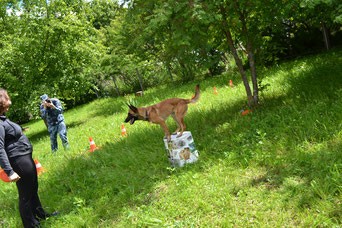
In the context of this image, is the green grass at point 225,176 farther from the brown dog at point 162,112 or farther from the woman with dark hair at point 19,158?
the brown dog at point 162,112

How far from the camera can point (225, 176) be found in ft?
16.0

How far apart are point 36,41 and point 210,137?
11180 millimetres

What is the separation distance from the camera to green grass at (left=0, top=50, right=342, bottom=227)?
3932 mm

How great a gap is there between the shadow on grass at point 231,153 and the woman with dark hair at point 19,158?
75 centimetres

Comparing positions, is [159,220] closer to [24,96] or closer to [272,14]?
[272,14]

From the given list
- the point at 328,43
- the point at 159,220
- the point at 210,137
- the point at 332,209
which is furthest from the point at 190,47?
the point at 328,43

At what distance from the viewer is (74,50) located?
15.2 m

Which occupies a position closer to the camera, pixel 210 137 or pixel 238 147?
pixel 238 147

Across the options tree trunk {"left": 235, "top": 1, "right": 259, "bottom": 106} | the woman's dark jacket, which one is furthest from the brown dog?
tree trunk {"left": 235, "top": 1, "right": 259, "bottom": 106}

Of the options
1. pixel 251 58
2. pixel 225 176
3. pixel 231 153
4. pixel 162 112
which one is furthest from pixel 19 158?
pixel 251 58

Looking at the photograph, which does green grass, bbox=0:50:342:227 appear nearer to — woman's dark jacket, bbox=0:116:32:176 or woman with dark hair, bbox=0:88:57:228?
woman with dark hair, bbox=0:88:57:228

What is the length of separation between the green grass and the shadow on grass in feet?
0.06

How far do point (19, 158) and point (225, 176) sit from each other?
311 cm

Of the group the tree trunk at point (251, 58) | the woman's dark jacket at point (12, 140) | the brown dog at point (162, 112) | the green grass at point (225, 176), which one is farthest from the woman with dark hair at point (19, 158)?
the tree trunk at point (251, 58)
